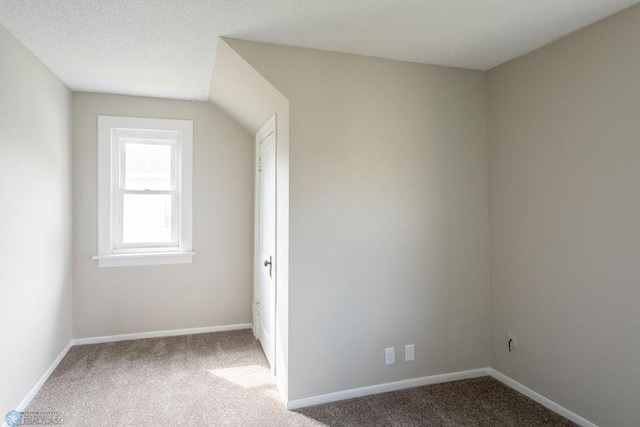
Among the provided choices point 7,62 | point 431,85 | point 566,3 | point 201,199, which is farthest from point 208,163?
point 566,3

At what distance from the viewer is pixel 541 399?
2.40 m

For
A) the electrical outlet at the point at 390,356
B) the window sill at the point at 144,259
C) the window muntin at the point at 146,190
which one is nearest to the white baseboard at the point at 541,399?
the electrical outlet at the point at 390,356

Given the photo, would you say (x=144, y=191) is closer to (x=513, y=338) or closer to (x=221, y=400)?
(x=221, y=400)

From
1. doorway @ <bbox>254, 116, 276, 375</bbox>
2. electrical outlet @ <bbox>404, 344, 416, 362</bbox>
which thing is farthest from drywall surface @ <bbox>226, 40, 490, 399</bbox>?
doorway @ <bbox>254, 116, 276, 375</bbox>

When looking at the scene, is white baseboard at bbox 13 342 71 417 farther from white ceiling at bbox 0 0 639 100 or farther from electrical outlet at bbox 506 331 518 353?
electrical outlet at bbox 506 331 518 353

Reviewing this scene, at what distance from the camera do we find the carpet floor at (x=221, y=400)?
7.30 ft

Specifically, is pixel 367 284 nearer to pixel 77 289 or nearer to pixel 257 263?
pixel 257 263

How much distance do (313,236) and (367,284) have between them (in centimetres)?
54

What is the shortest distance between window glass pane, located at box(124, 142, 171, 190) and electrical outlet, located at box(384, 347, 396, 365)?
2.60 metres

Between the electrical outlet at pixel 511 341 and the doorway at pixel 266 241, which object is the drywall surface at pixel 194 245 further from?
the electrical outlet at pixel 511 341

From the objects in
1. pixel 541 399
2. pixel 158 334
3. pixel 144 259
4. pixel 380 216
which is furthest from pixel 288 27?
pixel 158 334

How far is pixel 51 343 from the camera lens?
2850 millimetres

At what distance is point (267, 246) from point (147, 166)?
1.54 meters

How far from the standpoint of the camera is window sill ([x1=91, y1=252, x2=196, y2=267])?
3.42 metres
